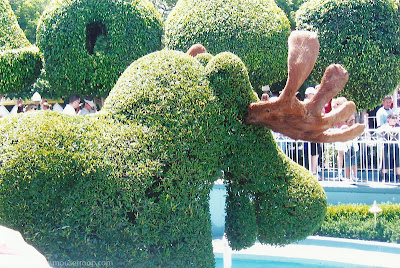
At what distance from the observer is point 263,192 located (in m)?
4.18

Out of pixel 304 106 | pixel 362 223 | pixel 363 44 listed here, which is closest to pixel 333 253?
pixel 362 223

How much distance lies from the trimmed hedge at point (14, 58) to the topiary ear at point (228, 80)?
11.9ft

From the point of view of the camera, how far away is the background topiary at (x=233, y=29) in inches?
245

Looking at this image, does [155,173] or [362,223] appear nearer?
[155,173]

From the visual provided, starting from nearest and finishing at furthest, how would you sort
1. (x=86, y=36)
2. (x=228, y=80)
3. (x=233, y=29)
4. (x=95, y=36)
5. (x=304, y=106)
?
(x=304, y=106) < (x=228, y=80) < (x=233, y=29) < (x=86, y=36) < (x=95, y=36)

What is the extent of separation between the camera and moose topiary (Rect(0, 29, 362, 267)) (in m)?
3.49

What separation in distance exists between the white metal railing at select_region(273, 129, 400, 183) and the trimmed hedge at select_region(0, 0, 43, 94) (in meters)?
4.09

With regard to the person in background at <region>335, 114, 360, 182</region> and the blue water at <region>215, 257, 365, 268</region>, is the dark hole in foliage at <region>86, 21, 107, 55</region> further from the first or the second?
the person in background at <region>335, 114, 360, 182</region>

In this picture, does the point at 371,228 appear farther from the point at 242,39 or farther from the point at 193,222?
the point at 193,222

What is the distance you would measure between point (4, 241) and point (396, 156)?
786 centimetres

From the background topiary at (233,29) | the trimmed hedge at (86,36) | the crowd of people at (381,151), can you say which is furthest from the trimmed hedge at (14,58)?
the crowd of people at (381,151)

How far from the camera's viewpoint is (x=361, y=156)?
28.3 feet

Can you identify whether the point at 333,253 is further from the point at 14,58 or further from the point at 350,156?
the point at 14,58

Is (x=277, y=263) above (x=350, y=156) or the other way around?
the other way around
